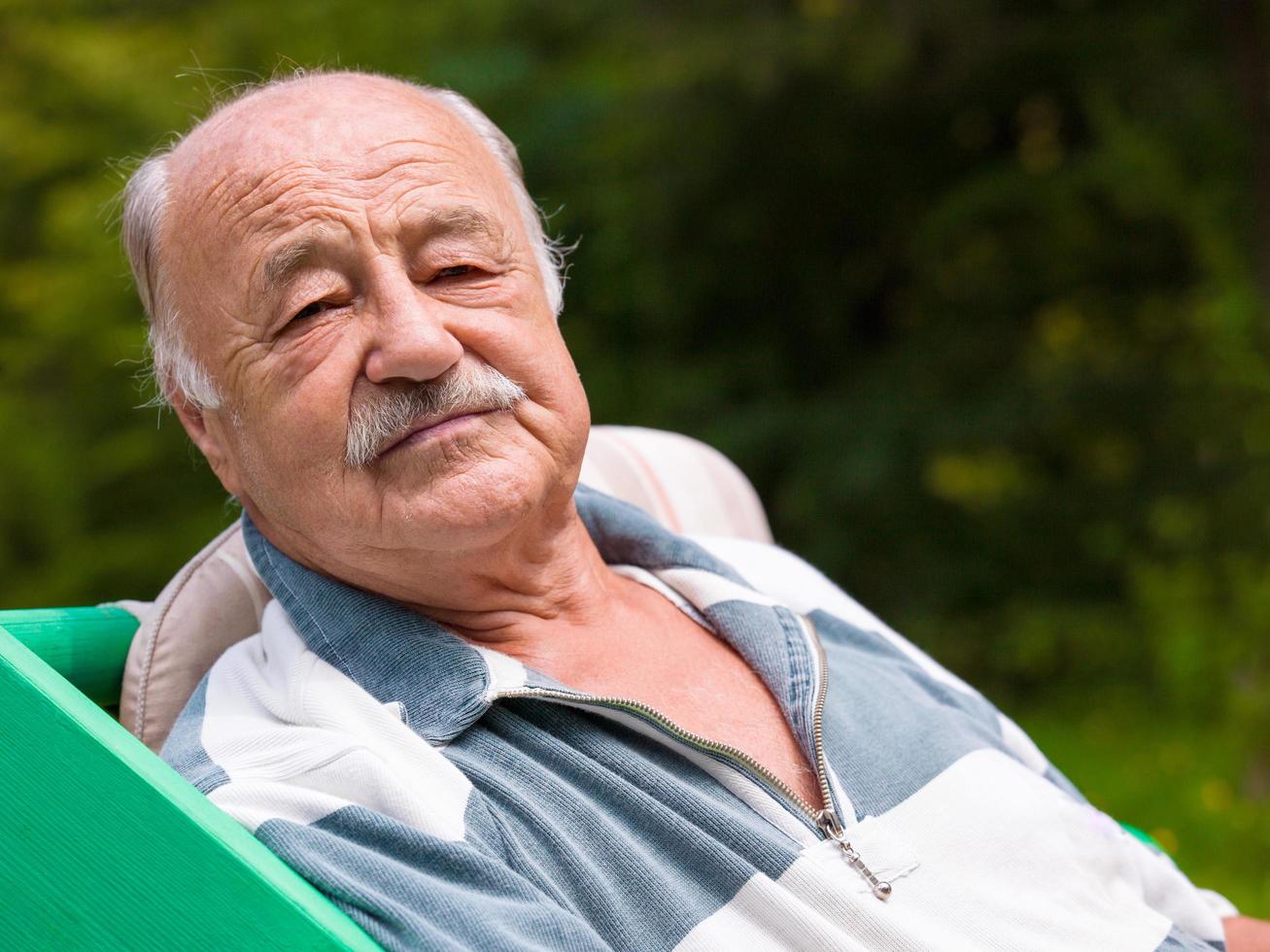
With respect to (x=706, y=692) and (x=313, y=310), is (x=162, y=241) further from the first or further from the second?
(x=706, y=692)

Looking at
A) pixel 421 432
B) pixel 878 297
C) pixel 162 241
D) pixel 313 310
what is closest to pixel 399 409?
pixel 421 432

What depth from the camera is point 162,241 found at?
1.58 m

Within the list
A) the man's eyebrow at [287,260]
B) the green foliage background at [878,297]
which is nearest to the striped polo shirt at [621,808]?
the man's eyebrow at [287,260]

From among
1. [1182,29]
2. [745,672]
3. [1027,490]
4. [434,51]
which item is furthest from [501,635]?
[434,51]

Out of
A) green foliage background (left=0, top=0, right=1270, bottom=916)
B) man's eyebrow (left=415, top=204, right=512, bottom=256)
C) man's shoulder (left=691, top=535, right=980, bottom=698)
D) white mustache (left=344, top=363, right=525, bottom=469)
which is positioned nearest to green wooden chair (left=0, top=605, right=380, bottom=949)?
white mustache (left=344, top=363, right=525, bottom=469)

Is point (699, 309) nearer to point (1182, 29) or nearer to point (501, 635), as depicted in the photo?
point (1182, 29)

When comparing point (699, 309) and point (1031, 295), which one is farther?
point (699, 309)

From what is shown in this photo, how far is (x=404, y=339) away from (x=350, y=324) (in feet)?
0.27

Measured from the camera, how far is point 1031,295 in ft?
17.1

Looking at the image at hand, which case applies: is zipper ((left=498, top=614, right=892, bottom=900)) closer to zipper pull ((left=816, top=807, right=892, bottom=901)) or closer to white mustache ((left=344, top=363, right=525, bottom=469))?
zipper pull ((left=816, top=807, right=892, bottom=901))

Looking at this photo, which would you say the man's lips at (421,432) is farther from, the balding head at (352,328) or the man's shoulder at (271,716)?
the man's shoulder at (271,716)

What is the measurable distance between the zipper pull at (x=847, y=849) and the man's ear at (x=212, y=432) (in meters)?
0.82

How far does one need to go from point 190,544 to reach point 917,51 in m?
3.48

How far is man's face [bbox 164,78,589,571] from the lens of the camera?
1.47 m
